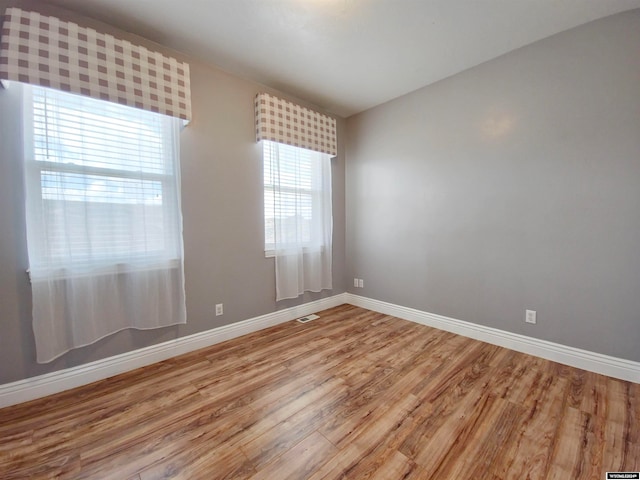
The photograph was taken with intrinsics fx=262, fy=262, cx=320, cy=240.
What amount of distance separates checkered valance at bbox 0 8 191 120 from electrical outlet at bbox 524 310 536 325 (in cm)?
335

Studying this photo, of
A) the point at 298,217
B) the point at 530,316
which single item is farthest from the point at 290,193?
the point at 530,316

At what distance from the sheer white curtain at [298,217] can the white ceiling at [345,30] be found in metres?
0.86

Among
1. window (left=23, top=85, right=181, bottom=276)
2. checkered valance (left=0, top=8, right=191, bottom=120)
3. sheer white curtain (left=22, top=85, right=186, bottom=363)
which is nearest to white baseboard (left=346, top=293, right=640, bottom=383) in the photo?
sheer white curtain (left=22, top=85, right=186, bottom=363)

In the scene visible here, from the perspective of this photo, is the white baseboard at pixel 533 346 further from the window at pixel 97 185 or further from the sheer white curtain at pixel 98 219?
the window at pixel 97 185

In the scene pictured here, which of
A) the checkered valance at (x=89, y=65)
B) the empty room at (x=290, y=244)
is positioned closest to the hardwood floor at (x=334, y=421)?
the empty room at (x=290, y=244)

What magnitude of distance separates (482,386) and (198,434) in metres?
1.84

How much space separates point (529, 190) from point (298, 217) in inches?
87.2

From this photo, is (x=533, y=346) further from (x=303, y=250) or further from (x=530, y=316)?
(x=303, y=250)

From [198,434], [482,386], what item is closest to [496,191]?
[482,386]

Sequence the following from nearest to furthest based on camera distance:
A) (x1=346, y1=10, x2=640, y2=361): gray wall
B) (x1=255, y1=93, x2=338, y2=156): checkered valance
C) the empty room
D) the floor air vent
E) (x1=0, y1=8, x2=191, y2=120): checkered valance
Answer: the empty room, (x1=0, y1=8, x2=191, y2=120): checkered valance, (x1=346, y1=10, x2=640, y2=361): gray wall, (x1=255, y1=93, x2=338, y2=156): checkered valance, the floor air vent

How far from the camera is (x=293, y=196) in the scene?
3027 mm

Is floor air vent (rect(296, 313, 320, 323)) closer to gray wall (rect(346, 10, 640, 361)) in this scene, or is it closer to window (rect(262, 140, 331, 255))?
window (rect(262, 140, 331, 255))

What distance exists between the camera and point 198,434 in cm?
143

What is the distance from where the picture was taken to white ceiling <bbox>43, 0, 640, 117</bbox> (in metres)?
1.77
